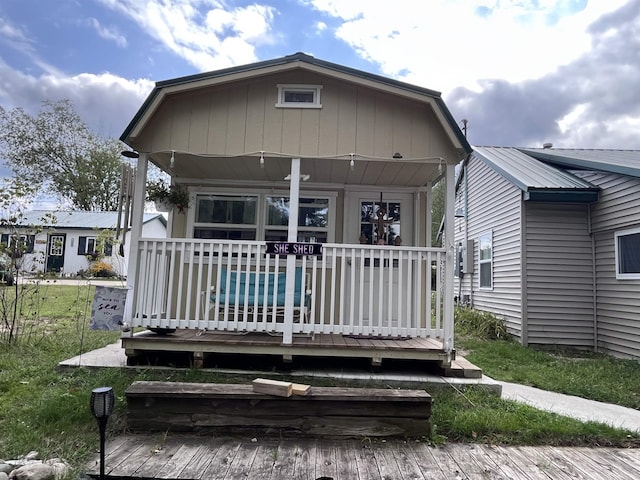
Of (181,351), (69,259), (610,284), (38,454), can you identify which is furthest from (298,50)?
(69,259)

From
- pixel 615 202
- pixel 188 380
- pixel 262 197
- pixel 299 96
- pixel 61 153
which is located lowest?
pixel 188 380

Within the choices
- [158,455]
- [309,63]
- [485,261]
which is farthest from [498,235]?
[158,455]

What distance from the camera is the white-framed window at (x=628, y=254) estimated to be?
582cm

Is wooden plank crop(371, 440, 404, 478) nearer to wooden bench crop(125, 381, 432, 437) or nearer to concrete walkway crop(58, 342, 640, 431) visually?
wooden bench crop(125, 381, 432, 437)

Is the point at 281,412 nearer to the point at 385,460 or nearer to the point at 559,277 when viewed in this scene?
the point at 385,460

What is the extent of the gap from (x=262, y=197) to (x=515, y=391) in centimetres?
410

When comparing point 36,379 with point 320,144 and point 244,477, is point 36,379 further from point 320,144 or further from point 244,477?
point 320,144

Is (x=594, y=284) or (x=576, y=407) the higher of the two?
(x=594, y=284)

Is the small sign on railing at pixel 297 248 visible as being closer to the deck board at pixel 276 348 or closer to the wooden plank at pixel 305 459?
the deck board at pixel 276 348

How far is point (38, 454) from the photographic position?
8.13ft

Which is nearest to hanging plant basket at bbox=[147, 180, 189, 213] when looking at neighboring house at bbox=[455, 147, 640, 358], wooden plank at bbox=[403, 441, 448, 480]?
wooden plank at bbox=[403, 441, 448, 480]

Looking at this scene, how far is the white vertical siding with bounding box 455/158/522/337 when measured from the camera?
7355 mm

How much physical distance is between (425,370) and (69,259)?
23.7 metres

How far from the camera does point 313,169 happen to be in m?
5.27
